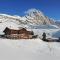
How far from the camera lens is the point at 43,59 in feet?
65.0

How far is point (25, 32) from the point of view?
5028 cm

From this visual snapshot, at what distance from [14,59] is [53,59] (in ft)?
14.2

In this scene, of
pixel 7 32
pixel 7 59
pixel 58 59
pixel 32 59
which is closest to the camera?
pixel 7 59

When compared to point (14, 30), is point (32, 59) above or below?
below

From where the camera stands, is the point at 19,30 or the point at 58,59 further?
the point at 19,30

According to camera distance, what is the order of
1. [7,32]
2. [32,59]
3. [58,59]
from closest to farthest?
1. [32,59]
2. [58,59]
3. [7,32]

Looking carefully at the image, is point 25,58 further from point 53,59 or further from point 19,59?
point 53,59

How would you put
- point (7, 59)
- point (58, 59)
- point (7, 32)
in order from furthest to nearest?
1. point (7, 32)
2. point (58, 59)
3. point (7, 59)

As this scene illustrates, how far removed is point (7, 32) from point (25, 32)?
184 inches

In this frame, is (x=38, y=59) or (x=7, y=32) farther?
(x=7, y=32)

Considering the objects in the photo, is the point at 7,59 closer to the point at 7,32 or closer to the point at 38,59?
the point at 38,59

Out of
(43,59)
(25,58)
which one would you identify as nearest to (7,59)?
(25,58)

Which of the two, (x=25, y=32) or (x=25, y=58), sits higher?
(x=25, y=32)

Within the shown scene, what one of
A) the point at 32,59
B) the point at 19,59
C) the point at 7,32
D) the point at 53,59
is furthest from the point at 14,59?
the point at 7,32
